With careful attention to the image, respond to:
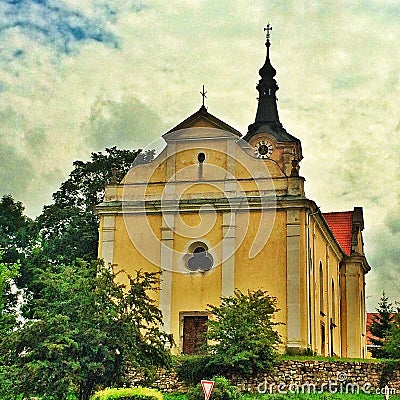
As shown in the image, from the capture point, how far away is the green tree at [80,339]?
23.9 meters

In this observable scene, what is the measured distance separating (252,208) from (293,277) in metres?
3.39

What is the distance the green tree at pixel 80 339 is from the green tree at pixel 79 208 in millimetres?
15227

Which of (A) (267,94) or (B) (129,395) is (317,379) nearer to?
(B) (129,395)

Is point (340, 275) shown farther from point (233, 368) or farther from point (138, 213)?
point (233, 368)

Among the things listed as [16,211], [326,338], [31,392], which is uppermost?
[16,211]

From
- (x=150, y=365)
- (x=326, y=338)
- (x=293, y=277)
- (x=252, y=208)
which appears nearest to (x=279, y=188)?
(x=252, y=208)

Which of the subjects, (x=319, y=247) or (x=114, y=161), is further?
(x=114, y=161)

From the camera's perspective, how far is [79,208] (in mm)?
43031

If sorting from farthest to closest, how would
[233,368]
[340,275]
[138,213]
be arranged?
[340,275] → [138,213] → [233,368]

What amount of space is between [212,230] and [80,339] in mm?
11834

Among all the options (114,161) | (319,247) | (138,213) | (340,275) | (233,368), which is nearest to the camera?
(233,368)

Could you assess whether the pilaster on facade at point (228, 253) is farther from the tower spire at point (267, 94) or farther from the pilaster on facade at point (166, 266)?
the tower spire at point (267, 94)

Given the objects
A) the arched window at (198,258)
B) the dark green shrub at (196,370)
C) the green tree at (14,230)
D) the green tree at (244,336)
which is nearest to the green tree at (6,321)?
the green tree at (14,230)

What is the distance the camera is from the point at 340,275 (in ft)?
155
